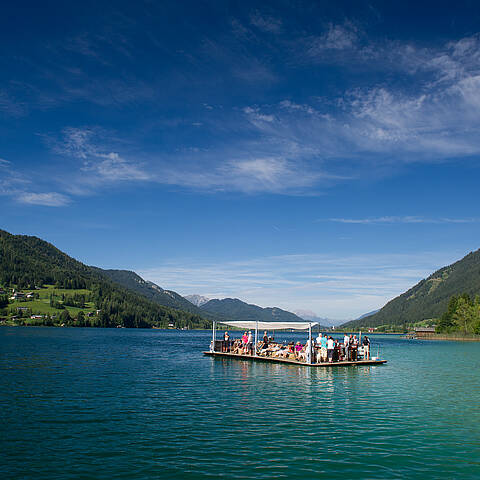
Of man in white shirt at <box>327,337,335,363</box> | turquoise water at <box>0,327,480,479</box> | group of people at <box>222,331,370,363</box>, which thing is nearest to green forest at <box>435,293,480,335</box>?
group of people at <box>222,331,370,363</box>

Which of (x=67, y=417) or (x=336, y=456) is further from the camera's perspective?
(x=67, y=417)

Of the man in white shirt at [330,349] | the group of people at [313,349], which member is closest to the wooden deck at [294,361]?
the man in white shirt at [330,349]

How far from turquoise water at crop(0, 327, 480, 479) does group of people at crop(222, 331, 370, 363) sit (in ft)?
34.5

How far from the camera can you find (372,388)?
3291 cm

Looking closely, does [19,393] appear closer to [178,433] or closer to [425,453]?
[178,433]

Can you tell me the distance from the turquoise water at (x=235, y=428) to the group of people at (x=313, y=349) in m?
10.5

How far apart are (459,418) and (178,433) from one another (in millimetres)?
14631

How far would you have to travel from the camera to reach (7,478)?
13.6 metres

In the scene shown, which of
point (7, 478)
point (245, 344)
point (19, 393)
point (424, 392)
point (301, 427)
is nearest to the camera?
point (7, 478)

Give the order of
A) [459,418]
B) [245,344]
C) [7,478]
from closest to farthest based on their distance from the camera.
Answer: [7,478]
[459,418]
[245,344]

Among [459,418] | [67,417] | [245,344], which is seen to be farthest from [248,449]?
[245,344]

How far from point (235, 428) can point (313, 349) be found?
29694 millimetres

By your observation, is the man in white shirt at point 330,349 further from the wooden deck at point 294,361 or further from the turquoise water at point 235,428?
the turquoise water at point 235,428

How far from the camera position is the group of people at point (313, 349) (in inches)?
1866
